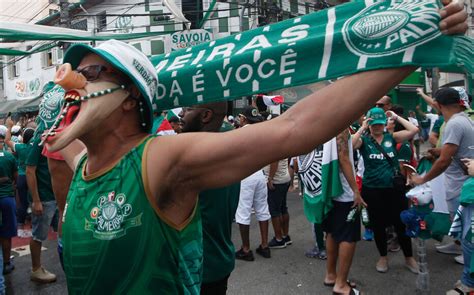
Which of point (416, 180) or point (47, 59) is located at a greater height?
point (47, 59)

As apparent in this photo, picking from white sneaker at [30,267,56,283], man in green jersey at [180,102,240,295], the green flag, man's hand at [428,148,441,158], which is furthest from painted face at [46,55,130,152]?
white sneaker at [30,267,56,283]

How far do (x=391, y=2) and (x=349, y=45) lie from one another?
0.17 meters

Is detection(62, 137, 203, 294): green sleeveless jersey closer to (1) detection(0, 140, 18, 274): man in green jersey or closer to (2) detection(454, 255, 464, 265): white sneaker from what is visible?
(1) detection(0, 140, 18, 274): man in green jersey

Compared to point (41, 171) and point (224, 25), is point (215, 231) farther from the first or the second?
point (224, 25)

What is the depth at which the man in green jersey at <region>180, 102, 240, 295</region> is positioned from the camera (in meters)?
2.51

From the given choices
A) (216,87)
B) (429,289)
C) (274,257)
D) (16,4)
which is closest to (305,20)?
(216,87)

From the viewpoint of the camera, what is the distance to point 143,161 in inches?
52.9

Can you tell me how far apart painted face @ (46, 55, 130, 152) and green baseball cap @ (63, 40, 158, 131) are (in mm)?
49

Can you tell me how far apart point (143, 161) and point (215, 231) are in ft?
4.28

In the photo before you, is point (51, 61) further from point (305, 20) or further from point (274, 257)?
point (305, 20)

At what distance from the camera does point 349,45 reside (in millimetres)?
1267

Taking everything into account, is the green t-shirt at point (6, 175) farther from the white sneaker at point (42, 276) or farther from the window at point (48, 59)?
the window at point (48, 59)

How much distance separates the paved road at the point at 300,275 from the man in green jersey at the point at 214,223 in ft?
6.00

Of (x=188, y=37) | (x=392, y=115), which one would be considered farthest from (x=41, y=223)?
(x=188, y=37)
